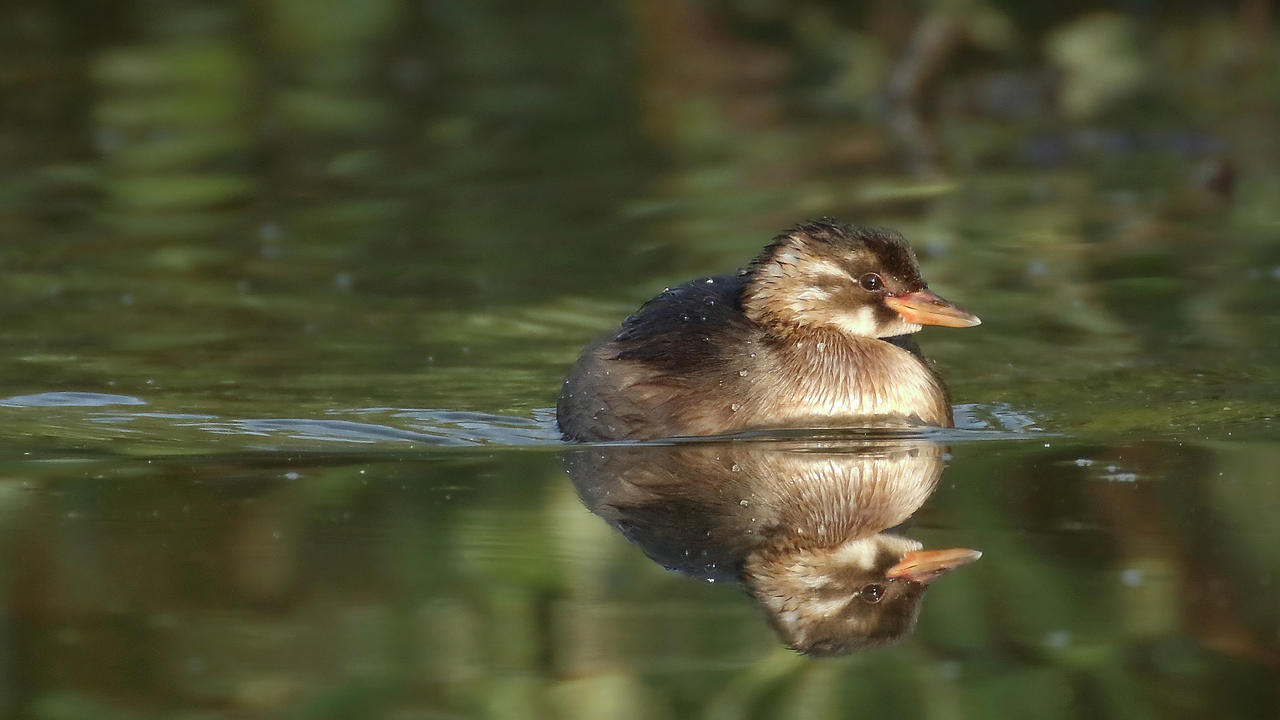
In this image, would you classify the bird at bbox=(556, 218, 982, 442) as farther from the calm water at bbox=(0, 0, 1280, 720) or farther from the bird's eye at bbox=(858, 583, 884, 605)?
the bird's eye at bbox=(858, 583, 884, 605)

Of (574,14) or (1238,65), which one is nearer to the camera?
(1238,65)

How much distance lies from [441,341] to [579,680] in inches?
194

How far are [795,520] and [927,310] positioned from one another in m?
1.92

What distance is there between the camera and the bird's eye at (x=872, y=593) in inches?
211

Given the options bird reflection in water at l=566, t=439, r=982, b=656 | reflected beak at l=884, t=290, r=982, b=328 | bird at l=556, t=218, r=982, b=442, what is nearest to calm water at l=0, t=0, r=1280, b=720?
bird reflection in water at l=566, t=439, r=982, b=656

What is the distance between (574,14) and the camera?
21156mm

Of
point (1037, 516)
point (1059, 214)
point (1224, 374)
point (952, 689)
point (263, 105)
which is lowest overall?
point (952, 689)

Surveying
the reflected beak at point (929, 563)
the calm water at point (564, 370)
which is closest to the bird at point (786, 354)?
the calm water at point (564, 370)

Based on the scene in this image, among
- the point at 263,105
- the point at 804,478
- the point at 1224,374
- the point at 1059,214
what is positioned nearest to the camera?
the point at 804,478

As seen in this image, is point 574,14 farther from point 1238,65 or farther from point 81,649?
point 81,649

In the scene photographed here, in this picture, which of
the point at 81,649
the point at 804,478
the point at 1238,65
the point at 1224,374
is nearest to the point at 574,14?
the point at 1238,65

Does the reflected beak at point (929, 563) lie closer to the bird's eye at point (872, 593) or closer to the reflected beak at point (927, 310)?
the bird's eye at point (872, 593)

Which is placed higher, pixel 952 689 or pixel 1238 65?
pixel 1238 65

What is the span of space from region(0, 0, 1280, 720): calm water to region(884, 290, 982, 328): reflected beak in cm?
49
